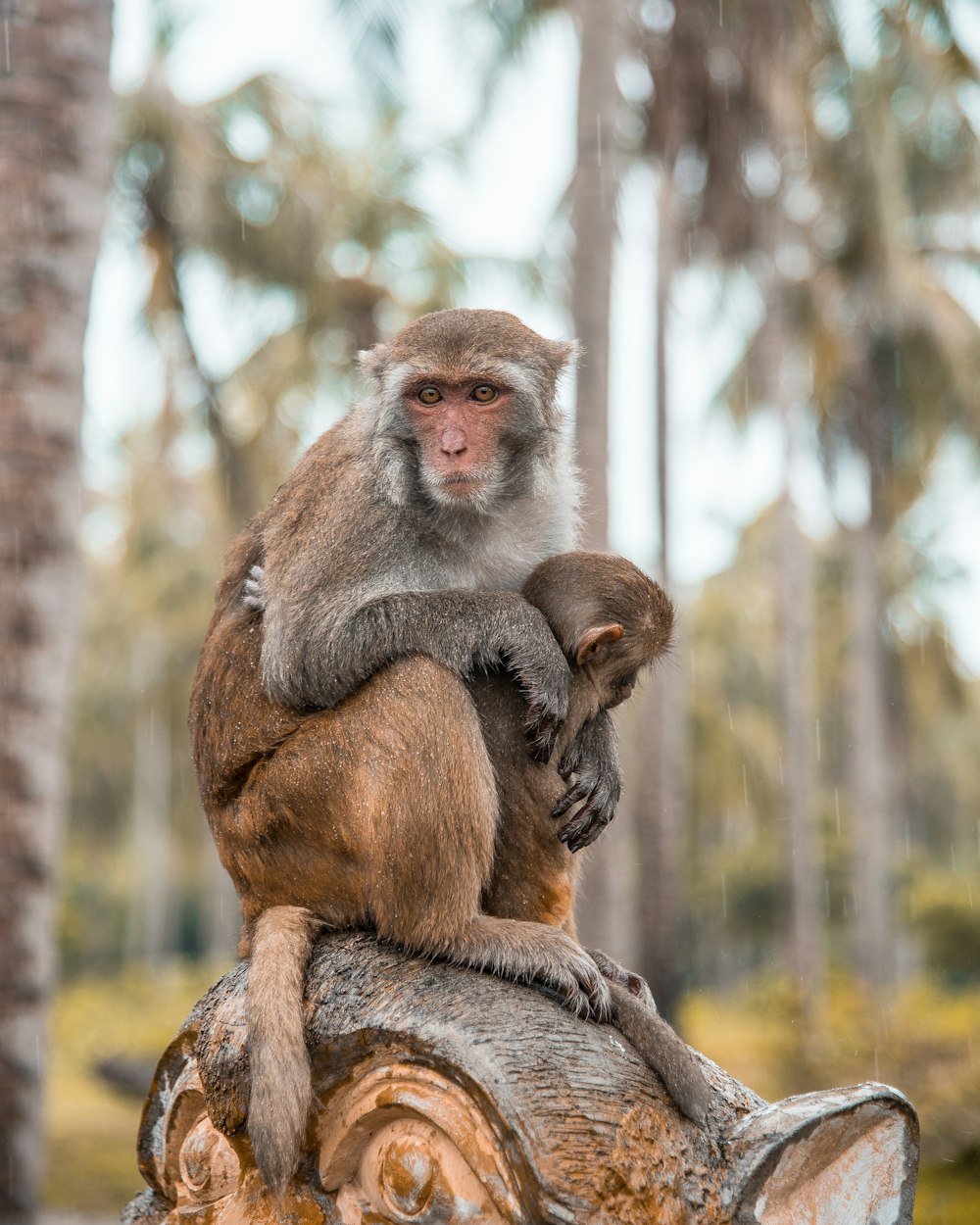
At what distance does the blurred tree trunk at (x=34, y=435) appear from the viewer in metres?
7.13

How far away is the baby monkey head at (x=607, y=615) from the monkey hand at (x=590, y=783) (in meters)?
0.13

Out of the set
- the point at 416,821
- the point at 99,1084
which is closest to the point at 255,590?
the point at 416,821

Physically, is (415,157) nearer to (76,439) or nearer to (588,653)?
(76,439)

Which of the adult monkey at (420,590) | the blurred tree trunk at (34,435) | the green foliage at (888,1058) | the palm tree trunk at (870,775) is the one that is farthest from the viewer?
the palm tree trunk at (870,775)

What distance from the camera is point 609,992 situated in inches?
138

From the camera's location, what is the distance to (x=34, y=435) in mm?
7188

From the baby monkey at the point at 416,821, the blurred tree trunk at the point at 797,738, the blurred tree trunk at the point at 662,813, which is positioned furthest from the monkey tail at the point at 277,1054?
the blurred tree trunk at the point at 797,738

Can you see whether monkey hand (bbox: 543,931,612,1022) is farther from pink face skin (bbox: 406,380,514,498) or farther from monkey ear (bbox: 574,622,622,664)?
pink face skin (bbox: 406,380,514,498)

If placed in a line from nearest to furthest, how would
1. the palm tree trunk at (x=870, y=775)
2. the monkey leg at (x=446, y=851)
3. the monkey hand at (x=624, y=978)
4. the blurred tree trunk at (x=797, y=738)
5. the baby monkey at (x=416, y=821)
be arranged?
the baby monkey at (x=416, y=821), the monkey leg at (x=446, y=851), the monkey hand at (x=624, y=978), the blurred tree trunk at (x=797, y=738), the palm tree trunk at (x=870, y=775)

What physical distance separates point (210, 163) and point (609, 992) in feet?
62.0

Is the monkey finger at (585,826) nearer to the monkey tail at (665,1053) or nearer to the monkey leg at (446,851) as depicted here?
the monkey leg at (446,851)

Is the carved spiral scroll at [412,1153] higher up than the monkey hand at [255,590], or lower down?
lower down

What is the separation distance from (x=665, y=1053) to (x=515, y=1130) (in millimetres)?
493

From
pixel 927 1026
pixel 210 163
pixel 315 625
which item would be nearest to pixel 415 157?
pixel 210 163
